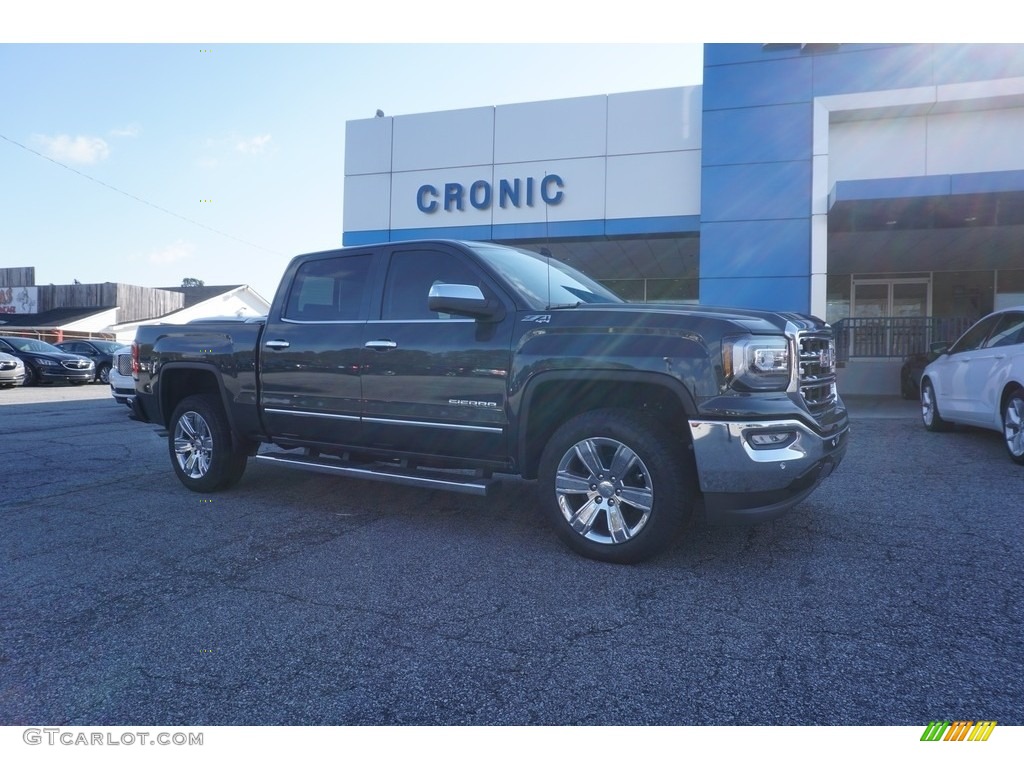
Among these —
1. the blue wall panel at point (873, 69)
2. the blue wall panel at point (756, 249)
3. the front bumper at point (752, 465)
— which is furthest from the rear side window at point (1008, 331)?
the blue wall panel at point (873, 69)

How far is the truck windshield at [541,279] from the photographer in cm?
439

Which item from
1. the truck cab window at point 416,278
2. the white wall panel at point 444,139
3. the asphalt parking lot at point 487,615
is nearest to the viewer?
the asphalt parking lot at point 487,615

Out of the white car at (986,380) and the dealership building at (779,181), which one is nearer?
the white car at (986,380)

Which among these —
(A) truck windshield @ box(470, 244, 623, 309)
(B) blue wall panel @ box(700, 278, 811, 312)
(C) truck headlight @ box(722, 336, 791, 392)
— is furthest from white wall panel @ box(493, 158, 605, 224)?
(C) truck headlight @ box(722, 336, 791, 392)

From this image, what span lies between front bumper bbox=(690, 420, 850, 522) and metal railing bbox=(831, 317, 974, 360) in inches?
519

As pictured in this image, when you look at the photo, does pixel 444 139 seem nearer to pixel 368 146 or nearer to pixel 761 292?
pixel 368 146

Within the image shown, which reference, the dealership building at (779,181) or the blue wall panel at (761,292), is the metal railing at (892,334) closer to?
the dealership building at (779,181)

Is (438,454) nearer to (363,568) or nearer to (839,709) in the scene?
(363,568)

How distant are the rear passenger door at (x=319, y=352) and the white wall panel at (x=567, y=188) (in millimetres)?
10994

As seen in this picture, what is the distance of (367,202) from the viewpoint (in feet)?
58.2

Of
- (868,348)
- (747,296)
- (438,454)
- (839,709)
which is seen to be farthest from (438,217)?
(839,709)

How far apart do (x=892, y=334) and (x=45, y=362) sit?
22691 mm

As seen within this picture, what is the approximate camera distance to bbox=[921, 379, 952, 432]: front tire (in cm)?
883

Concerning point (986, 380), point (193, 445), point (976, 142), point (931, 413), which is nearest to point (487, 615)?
point (193, 445)
